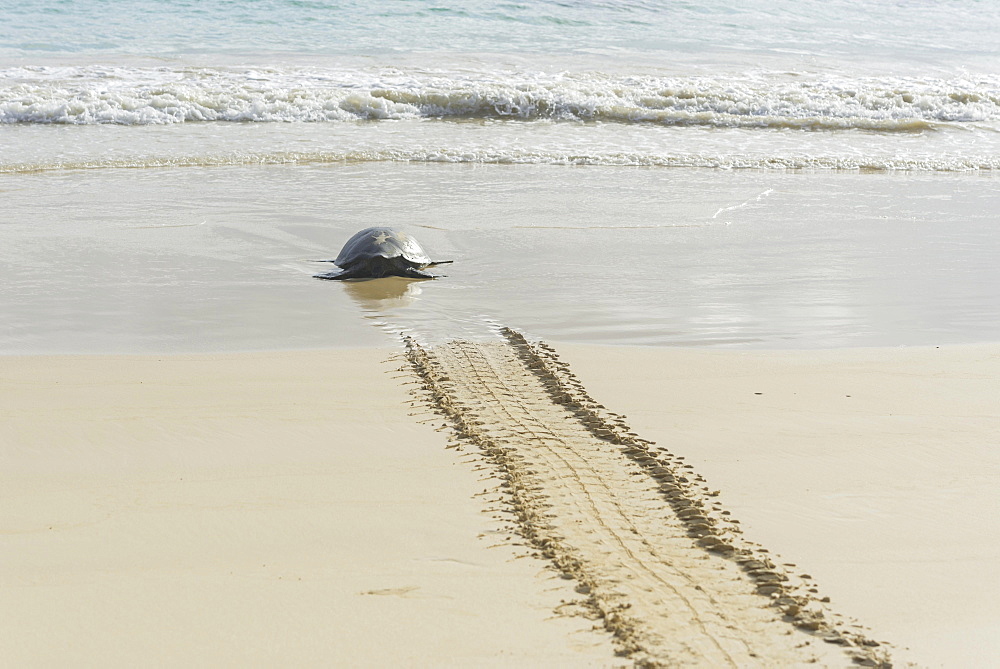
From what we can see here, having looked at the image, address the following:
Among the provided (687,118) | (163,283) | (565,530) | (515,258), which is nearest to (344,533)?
(565,530)

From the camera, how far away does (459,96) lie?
13.4m

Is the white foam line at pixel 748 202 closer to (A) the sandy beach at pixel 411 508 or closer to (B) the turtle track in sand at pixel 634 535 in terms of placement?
(A) the sandy beach at pixel 411 508

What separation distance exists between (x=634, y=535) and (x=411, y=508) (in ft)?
2.25

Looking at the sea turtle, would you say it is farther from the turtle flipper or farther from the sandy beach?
the sandy beach

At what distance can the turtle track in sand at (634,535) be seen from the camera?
212 cm

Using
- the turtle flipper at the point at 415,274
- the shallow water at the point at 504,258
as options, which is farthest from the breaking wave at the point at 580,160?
the turtle flipper at the point at 415,274

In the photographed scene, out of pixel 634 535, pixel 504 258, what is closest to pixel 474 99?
pixel 504 258

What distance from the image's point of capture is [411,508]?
2.76 metres

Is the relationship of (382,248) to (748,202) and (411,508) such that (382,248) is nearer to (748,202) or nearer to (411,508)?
(411,508)

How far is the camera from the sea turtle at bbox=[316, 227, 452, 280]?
5.41m

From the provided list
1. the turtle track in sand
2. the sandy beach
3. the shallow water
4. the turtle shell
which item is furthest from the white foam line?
the turtle track in sand

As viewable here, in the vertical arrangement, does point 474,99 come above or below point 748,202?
above

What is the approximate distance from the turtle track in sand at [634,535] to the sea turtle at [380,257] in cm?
169

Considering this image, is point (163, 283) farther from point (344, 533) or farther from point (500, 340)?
point (344, 533)
